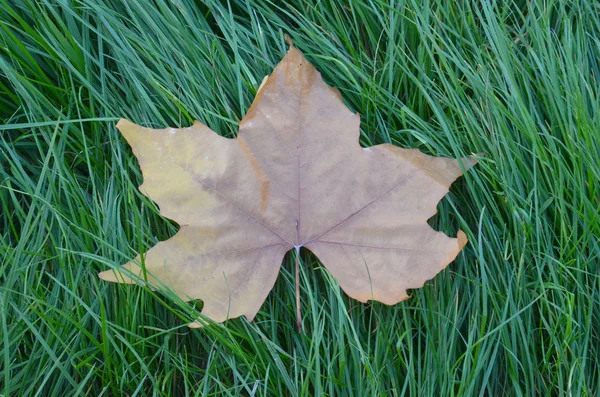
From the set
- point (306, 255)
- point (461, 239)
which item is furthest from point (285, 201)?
point (461, 239)

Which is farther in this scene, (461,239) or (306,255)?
(306,255)

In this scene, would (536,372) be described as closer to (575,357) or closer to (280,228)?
(575,357)

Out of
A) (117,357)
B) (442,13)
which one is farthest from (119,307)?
(442,13)

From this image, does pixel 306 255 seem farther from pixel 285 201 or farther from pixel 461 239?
pixel 461 239
